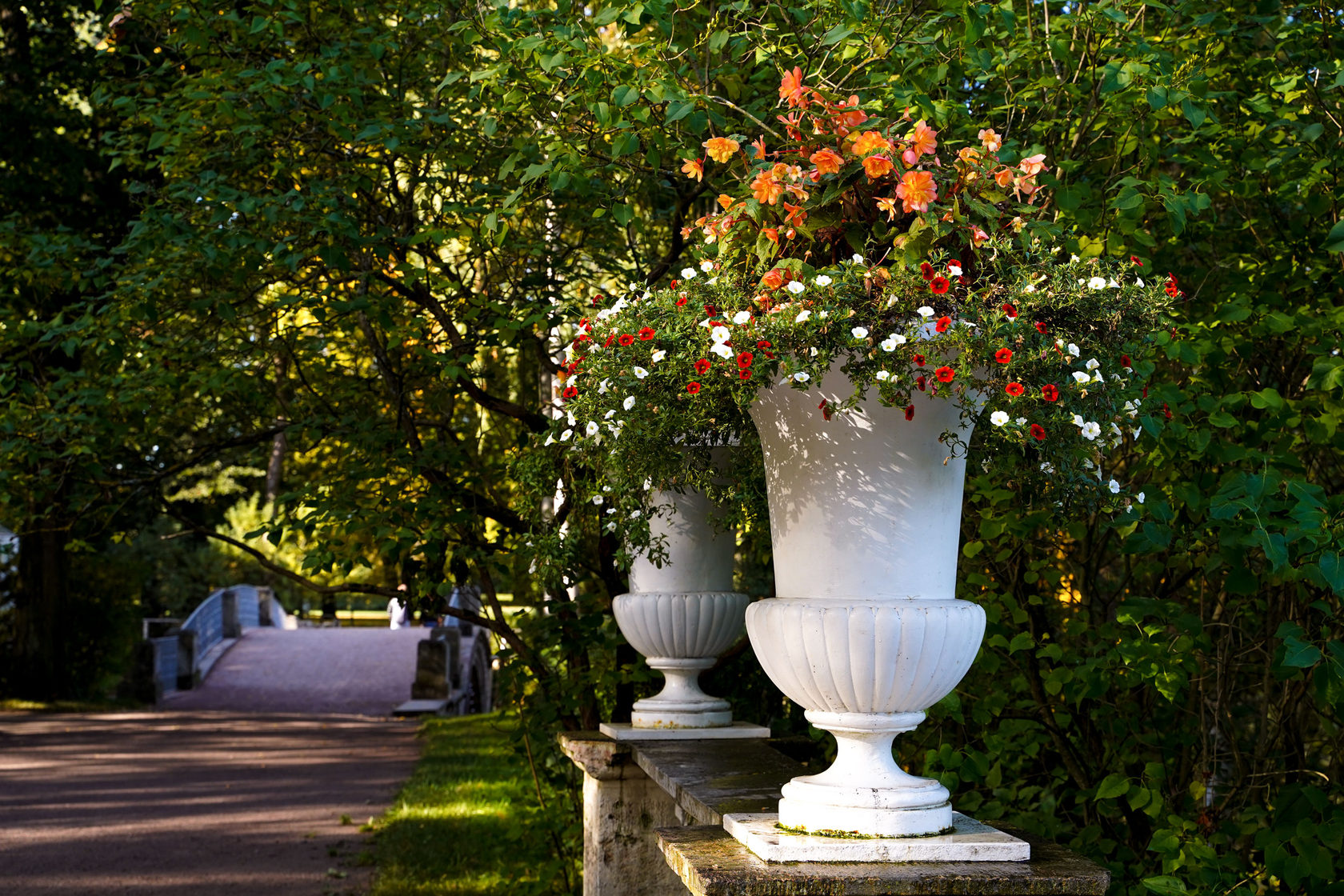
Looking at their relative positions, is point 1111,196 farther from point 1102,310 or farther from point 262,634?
point 262,634

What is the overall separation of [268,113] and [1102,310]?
373cm

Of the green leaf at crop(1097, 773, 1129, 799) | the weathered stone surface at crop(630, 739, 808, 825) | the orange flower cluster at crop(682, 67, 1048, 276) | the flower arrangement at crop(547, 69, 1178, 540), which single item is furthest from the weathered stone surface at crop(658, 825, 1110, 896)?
the orange flower cluster at crop(682, 67, 1048, 276)

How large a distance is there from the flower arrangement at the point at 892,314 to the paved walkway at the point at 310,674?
52.8ft

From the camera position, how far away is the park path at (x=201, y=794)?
288 inches

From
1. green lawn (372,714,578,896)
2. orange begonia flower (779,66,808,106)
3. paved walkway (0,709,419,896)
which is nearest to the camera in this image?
orange begonia flower (779,66,808,106)

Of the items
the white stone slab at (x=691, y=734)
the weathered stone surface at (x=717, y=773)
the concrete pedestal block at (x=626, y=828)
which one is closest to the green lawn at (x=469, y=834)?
the concrete pedestal block at (x=626, y=828)

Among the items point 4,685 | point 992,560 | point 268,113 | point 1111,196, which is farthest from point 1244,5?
point 4,685

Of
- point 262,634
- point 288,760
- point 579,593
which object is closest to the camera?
point 579,593

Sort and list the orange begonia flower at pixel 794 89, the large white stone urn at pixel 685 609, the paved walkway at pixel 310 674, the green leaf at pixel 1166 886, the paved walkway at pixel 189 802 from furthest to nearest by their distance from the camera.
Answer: the paved walkway at pixel 310 674 → the paved walkway at pixel 189 802 → the large white stone urn at pixel 685 609 → the green leaf at pixel 1166 886 → the orange begonia flower at pixel 794 89

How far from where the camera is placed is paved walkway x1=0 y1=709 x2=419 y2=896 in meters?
7.28

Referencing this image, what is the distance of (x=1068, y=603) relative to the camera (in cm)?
457

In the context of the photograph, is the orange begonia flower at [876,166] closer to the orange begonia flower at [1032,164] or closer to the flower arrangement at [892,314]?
the flower arrangement at [892,314]

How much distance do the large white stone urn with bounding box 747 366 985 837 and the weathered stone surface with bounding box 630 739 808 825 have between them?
36cm

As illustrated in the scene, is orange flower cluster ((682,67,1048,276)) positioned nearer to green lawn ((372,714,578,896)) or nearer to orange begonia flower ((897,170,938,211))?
orange begonia flower ((897,170,938,211))
